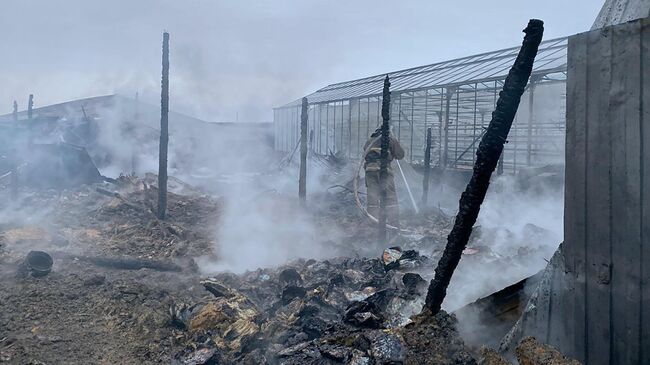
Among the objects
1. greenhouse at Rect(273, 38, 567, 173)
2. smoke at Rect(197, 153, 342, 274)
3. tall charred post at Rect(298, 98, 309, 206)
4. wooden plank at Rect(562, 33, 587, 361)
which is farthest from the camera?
greenhouse at Rect(273, 38, 567, 173)

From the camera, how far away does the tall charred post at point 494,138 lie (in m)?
2.75

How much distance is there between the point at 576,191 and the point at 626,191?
0.99ft

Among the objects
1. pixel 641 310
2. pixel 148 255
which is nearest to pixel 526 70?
pixel 641 310

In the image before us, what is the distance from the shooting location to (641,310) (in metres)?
2.28

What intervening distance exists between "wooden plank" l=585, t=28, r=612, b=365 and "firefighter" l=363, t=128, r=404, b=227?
744cm

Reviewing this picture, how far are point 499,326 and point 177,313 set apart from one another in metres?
3.92

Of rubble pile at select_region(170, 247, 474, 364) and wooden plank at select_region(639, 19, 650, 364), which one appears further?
rubble pile at select_region(170, 247, 474, 364)

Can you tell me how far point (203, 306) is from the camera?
227 inches

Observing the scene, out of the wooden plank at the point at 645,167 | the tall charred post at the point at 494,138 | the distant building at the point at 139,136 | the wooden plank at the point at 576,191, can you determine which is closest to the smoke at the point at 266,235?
the tall charred post at the point at 494,138

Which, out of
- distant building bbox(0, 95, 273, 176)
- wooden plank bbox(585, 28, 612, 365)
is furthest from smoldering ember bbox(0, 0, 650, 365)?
distant building bbox(0, 95, 273, 176)

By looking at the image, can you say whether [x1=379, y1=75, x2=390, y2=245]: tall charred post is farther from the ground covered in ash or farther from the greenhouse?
the greenhouse

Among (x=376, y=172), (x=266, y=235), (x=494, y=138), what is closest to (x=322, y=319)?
(x=494, y=138)

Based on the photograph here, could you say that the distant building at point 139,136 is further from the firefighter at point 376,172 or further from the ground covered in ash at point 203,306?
the firefighter at point 376,172

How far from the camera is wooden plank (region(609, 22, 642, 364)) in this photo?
227cm
